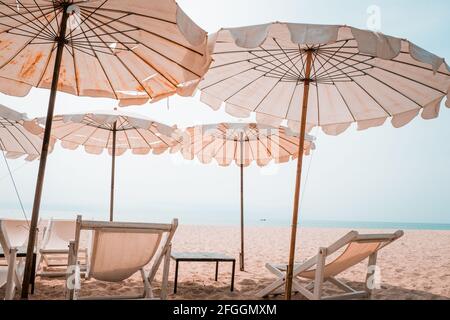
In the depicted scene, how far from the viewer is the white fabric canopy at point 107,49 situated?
2.68 metres

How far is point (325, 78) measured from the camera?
13.0ft

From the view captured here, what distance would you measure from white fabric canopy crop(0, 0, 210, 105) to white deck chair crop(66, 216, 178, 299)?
137 centimetres

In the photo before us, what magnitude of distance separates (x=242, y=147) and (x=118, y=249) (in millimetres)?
3995

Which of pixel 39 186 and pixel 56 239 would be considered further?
pixel 56 239

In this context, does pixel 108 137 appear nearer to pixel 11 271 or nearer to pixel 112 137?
pixel 112 137

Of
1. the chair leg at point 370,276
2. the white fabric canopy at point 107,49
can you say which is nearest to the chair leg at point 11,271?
the white fabric canopy at point 107,49

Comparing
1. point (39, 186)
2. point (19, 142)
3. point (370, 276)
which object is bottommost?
point (370, 276)

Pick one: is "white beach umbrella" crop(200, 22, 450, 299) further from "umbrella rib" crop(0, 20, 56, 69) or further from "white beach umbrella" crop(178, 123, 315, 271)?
"umbrella rib" crop(0, 20, 56, 69)

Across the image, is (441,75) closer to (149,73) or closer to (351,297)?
(351,297)

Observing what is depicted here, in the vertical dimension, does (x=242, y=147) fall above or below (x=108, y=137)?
below

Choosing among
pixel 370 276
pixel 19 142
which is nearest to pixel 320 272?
pixel 370 276

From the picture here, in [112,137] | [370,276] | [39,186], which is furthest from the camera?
[112,137]

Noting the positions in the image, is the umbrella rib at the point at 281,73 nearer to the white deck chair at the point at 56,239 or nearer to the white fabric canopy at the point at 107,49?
the white fabric canopy at the point at 107,49

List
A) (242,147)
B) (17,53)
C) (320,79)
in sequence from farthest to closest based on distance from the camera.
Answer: (242,147)
(320,79)
(17,53)
